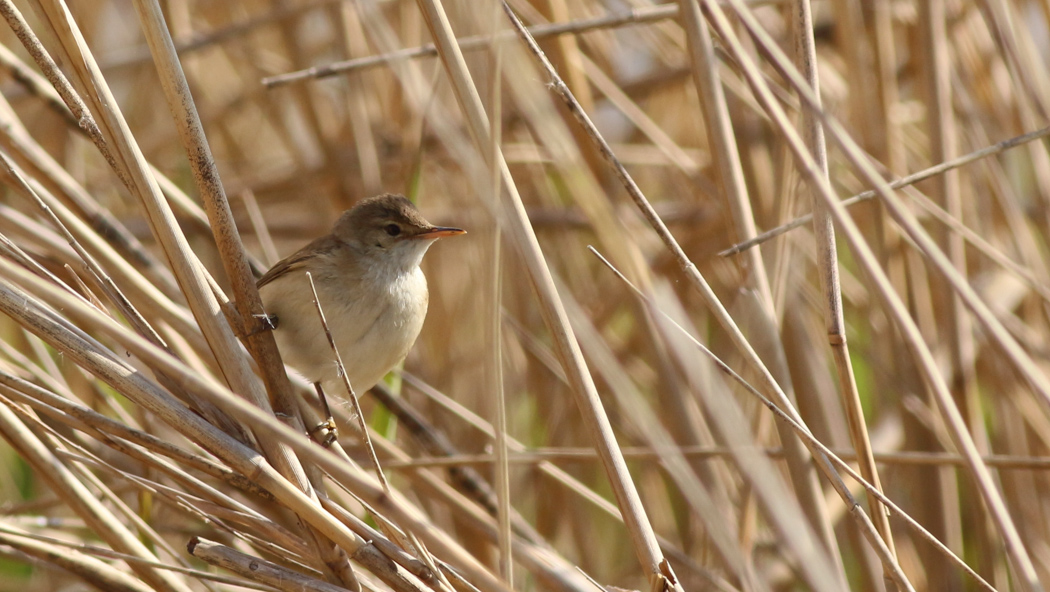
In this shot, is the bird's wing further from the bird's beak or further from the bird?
the bird's beak

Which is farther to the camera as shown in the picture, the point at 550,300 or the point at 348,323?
the point at 348,323

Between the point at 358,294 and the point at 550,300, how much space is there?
123 centimetres

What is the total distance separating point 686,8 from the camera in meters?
1.63

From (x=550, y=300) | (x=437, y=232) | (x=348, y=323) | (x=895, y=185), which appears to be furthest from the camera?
(x=437, y=232)

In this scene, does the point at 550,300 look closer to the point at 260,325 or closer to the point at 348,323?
the point at 260,325

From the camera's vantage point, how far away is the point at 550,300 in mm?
1473

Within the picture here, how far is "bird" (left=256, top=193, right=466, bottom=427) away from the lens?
2.51 m

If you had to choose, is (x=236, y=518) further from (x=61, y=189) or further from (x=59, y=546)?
(x=61, y=189)

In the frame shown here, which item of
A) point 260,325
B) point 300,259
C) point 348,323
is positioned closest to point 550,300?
point 260,325

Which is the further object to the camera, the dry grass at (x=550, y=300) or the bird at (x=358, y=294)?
the bird at (x=358, y=294)

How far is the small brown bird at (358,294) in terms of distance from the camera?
8.25 ft

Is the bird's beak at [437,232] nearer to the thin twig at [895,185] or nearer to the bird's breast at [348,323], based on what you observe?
the bird's breast at [348,323]

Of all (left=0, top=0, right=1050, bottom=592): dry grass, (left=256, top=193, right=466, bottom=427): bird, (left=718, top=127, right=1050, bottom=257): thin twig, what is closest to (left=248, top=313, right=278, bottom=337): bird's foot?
(left=0, top=0, right=1050, bottom=592): dry grass

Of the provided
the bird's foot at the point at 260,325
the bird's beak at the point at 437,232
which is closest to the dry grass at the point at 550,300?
the bird's foot at the point at 260,325
